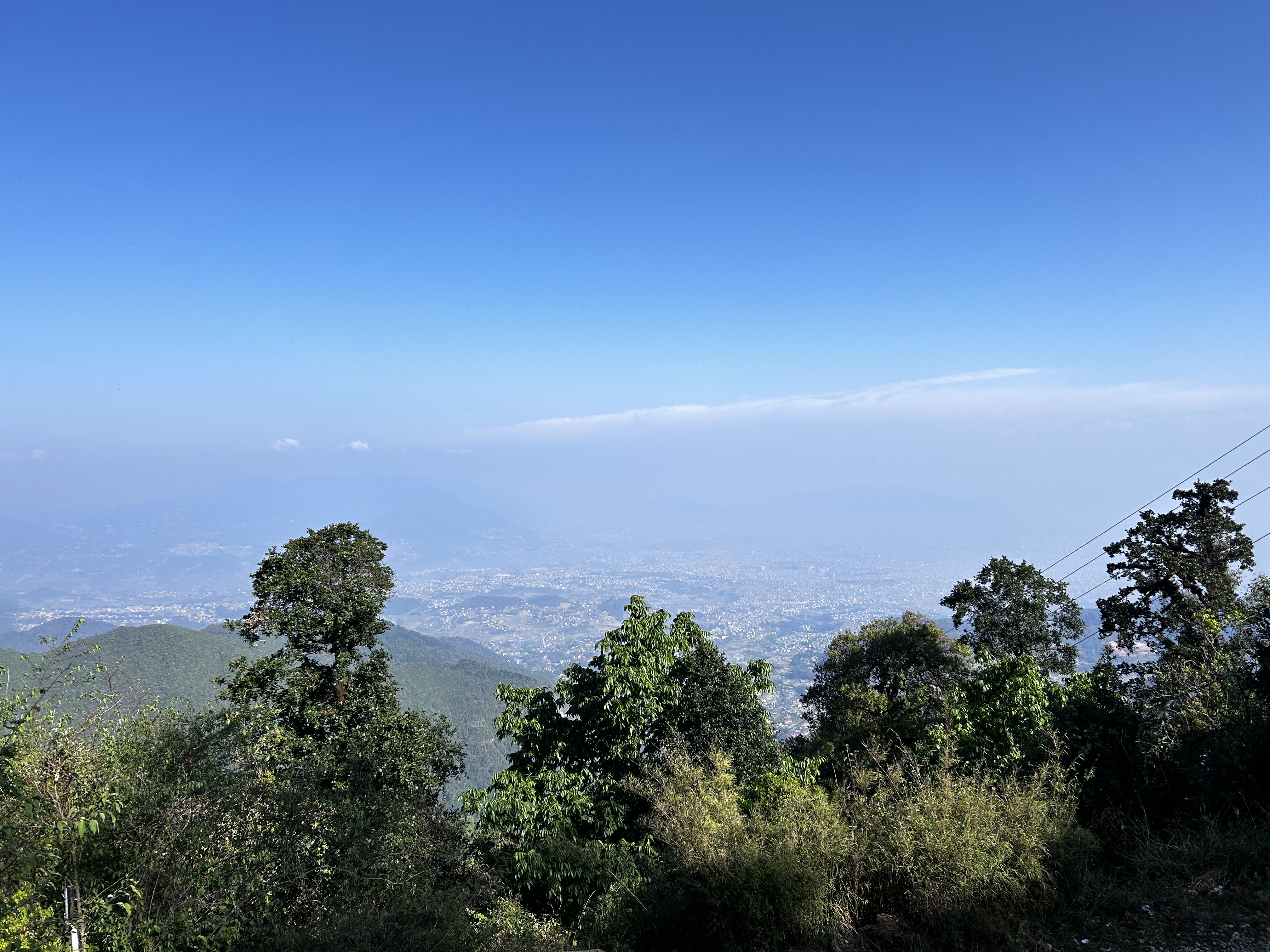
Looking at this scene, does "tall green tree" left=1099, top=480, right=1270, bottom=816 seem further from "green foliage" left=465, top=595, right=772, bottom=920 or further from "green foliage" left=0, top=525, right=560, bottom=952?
"green foliage" left=0, top=525, right=560, bottom=952

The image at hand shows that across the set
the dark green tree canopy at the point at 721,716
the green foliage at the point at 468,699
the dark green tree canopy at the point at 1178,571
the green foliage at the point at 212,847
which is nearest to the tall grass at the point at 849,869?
the green foliage at the point at 212,847

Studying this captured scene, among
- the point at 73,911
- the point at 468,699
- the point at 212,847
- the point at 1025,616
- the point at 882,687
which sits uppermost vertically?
the point at 73,911

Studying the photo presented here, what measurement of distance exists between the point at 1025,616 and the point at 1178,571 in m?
4.65

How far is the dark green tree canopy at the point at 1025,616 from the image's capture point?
2053cm

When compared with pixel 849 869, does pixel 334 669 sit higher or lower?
lower

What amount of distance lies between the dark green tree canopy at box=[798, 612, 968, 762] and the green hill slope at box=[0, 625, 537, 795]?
3984cm

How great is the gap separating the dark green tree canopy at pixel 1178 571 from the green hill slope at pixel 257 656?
49365 mm

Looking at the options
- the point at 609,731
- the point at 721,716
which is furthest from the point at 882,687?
the point at 609,731

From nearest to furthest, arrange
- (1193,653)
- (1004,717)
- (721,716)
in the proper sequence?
1. (721,716)
2. (1004,717)
3. (1193,653)

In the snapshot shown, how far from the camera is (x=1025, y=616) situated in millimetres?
20672

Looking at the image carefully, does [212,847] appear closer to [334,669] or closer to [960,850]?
[960,850]

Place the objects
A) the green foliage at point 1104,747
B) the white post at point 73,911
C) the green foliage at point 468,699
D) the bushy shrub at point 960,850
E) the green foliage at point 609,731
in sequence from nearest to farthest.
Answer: the white post at point 73,911 → the bushy shrub at point 960,850 → the green foliage at point 1104,747 → the green foliage at point 609,731 → the green foliage at point 468,699

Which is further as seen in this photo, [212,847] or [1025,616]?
[1025,616]

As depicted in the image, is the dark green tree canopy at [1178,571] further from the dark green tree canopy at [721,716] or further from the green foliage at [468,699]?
the green foliage at [468,699]
